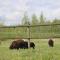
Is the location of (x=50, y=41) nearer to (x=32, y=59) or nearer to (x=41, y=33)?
(x=41, y=33)

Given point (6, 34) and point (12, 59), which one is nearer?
point (12, 59)

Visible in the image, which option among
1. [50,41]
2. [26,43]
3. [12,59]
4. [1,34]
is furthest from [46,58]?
[1,34]

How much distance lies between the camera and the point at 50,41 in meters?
10.9

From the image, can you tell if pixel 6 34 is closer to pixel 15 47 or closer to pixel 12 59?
pixel 15 47

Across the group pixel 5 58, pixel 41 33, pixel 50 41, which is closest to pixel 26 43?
pixel 50 41

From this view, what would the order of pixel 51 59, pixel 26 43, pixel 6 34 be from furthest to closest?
1. pixel 6 34
2. pixel 26 43
3. pixel 51 59

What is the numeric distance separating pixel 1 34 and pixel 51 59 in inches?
262

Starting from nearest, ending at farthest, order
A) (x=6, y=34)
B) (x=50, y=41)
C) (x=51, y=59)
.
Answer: (x=51, y=59)
(x=50, y=41)
(x=6, y=34)

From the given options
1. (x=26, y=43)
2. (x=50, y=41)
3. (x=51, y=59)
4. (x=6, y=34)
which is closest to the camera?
(x=51, y=59)

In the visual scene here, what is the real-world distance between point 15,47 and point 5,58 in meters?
4.04

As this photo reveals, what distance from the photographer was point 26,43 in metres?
9.54

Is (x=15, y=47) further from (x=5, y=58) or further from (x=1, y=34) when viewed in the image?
(x=5, y=58)

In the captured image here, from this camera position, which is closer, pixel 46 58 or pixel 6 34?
pixel 46 58

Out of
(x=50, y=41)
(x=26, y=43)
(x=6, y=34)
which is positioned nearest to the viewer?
(x=26, y=43)
